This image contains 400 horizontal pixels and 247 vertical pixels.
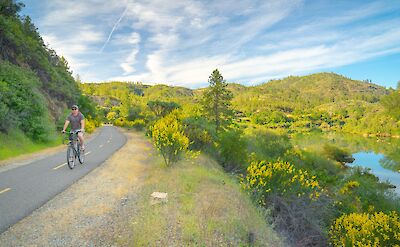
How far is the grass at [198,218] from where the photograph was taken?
546 centimetres

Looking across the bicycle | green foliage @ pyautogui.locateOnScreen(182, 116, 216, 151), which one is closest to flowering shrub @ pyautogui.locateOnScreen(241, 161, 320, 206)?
the bicycle

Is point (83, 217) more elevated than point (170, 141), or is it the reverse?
point (170, 141)

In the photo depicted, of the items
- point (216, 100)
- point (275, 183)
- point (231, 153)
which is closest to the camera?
point (275, 183)

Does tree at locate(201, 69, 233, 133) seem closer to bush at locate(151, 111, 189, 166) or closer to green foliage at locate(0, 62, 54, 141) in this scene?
green foliage at locate(0, 62, 54, 141)

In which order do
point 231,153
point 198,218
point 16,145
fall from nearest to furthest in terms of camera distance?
point 198,218 < point 231,153 < point 16,145

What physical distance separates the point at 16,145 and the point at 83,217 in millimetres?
14778

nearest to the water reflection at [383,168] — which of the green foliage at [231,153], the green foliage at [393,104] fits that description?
the green foliage at [231,153]

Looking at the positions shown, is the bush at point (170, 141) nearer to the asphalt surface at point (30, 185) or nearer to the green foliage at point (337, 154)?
the asphalt surface at point (30, 185)

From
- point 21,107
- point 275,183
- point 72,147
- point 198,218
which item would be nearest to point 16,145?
point 21,107

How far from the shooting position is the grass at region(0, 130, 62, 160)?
52.3ft

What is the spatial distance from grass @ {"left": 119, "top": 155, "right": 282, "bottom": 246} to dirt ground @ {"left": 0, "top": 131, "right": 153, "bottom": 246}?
36cm

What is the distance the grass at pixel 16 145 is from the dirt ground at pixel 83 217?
9111 mm

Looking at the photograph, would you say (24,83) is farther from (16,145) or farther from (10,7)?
(10,7)

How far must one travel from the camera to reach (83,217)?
6.24 metres
